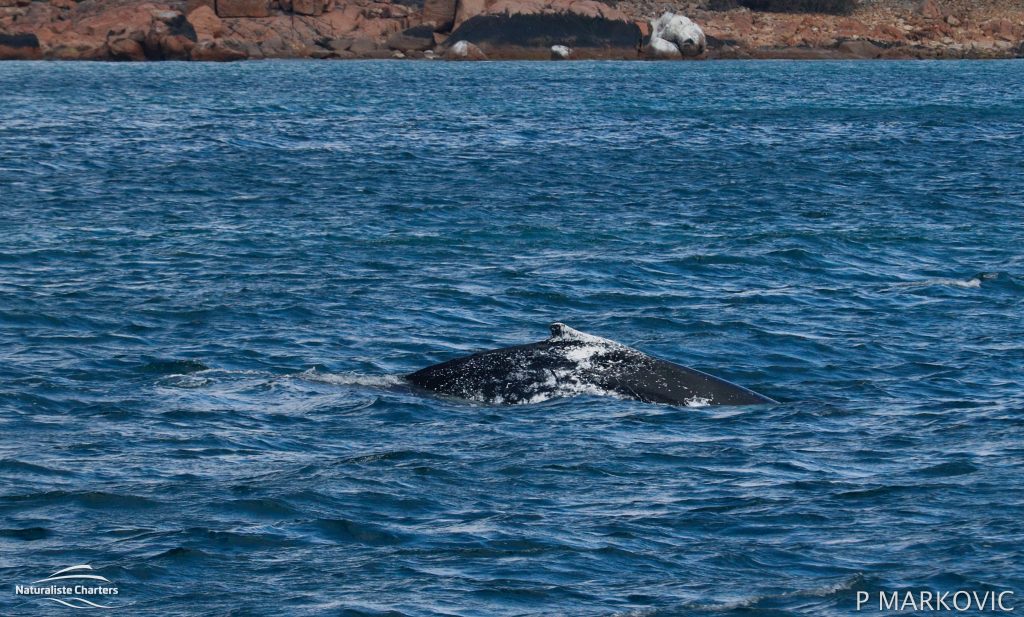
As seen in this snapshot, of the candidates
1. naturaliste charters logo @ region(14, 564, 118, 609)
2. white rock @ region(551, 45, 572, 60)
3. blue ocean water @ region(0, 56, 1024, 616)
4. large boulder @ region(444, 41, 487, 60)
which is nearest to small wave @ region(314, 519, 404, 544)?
blue ocean water @ region(0, 56, 1024, 616)

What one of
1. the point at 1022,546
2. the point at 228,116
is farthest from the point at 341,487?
the point at 228,116

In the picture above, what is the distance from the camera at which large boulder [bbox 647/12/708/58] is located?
147 meters

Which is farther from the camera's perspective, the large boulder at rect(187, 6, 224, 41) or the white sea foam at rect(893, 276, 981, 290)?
the large boulder at rect(187, 6, 224, 41)

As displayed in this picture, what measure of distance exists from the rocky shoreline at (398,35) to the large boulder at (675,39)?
10cm

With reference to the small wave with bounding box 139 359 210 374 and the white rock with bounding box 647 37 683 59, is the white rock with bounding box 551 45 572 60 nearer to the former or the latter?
the white rock with bounding box 647 37 683 59

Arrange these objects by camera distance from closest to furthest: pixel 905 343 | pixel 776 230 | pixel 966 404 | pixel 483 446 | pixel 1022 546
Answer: pixel 1022 546 < pixel 483 446 < pixel 966 404 < pixel 905 343 < pixel 776 230

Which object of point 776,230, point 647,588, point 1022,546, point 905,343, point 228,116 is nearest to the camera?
point 647,588

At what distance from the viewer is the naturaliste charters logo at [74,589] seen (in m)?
10.9

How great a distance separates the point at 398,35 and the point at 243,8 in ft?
55.3

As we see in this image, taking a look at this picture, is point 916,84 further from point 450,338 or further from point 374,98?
point 450,338

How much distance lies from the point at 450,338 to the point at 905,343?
618 centimetres

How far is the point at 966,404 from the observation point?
1659 cm

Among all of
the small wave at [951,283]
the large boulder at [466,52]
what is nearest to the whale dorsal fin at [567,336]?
the small wave at [951,283]

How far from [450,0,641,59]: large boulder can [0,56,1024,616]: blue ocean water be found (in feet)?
330
